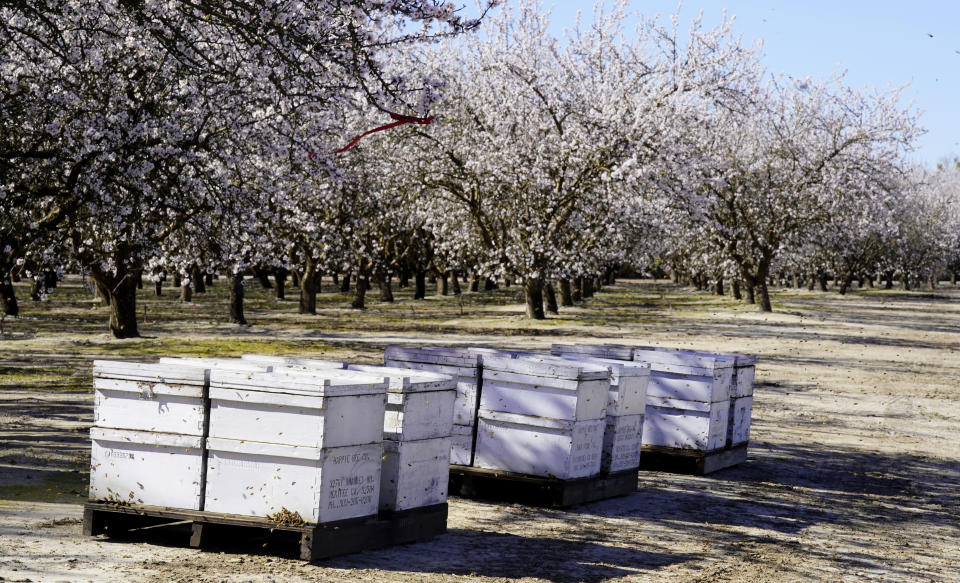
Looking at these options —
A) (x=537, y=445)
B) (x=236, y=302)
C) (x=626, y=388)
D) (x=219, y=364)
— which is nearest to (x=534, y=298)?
(x=236, y=302)

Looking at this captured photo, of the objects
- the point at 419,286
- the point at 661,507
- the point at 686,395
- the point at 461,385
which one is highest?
the point at 461,385

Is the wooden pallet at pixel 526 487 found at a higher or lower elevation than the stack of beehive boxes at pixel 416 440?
lower

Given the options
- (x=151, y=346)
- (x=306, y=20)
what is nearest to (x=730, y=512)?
(x=306, y=20)

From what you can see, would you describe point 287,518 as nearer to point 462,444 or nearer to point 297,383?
point 297,383

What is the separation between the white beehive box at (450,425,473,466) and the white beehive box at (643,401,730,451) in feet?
9.96

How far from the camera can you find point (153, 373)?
8.07 meters

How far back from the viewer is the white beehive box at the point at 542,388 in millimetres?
10031

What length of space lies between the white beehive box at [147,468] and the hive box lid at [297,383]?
497mm

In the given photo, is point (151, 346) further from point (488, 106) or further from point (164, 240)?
point (488, 106)

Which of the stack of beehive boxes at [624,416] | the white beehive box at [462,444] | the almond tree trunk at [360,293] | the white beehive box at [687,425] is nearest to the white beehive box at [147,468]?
the white beehive box at [462,444]

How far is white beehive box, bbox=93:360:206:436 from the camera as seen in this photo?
8016mm

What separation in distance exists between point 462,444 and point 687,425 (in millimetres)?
3237

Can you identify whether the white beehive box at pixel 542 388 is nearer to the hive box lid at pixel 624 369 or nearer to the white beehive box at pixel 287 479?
the hive box lid at pixel 624 369

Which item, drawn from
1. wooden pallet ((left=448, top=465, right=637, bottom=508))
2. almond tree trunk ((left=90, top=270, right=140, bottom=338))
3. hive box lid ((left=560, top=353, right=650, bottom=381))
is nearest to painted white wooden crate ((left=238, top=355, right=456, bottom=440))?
wooden pallet ((left=448, top=465, right=637, bottom=508))
